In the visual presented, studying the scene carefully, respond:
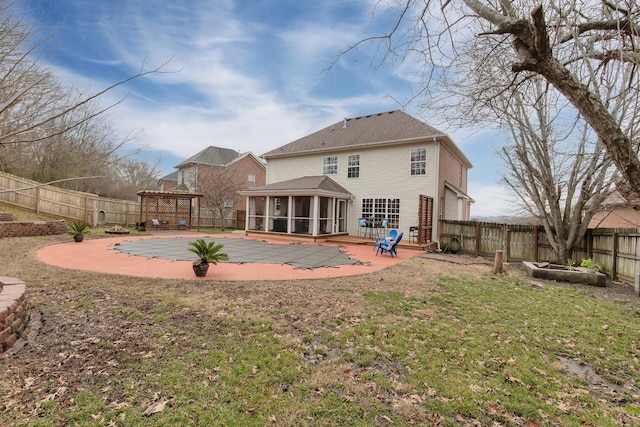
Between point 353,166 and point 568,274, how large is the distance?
11620 mm

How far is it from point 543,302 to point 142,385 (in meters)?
6.66

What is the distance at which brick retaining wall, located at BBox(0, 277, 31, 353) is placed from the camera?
3.21m

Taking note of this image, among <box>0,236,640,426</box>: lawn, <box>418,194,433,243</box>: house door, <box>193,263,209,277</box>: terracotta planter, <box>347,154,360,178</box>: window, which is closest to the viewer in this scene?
<box>0,236,640,426</box>: lawn

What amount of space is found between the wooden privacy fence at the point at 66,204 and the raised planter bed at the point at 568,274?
839 inches

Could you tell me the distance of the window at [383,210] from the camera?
51.8ft

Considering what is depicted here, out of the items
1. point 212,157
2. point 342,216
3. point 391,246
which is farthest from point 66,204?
point 391,246

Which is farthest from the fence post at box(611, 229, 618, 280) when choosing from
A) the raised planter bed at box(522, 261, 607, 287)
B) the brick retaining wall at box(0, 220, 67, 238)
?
the brick retaining wall at box(0, 220, 67, 238)

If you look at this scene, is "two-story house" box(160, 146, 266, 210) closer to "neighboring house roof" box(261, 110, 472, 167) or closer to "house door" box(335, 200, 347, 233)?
"neighboring house roof" box(261, 110, 472, 167)

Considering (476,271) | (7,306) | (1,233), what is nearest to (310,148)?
(476,271)

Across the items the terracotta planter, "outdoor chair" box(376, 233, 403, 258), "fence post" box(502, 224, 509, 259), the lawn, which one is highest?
"fence post" box(502, 224, 509, 259)

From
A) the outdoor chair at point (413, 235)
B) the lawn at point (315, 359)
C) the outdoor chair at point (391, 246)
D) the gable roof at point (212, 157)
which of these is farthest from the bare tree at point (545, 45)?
the gable roof at point (212, 157)

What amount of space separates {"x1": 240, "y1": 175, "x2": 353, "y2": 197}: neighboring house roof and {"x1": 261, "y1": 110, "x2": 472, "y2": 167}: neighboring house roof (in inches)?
87.0

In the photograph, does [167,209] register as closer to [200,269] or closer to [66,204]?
[66,204]

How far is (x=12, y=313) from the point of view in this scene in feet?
11.2
